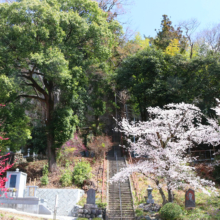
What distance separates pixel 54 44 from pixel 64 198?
32.9 feet

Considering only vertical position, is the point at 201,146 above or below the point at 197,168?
above

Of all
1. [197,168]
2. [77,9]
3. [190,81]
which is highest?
[77,9]

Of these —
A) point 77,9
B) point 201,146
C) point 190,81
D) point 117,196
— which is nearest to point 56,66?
point 77,9

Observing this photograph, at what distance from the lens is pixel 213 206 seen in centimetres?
1338

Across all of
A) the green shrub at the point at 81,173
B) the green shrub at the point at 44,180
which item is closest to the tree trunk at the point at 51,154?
the green shrub at the point at 44,180

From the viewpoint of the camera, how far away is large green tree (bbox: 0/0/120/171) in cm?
1603

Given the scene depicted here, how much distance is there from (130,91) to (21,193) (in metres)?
13.0

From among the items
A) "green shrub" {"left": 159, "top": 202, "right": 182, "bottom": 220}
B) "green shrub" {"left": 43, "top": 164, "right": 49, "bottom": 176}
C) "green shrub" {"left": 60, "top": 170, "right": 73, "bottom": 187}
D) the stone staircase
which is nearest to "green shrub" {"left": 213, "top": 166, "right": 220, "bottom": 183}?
the stone staircase

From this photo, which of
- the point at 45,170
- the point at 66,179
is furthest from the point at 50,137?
the point at 66,179

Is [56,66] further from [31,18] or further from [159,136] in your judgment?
[159,136]

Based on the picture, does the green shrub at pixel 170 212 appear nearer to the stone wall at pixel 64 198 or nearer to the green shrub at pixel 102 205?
the green shrub at pixel 102 205

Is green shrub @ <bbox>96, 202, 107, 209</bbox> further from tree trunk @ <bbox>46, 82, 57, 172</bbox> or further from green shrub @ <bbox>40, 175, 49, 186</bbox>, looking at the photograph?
tree trunk @ <bbox>46, 82, 57, 172</bbox>

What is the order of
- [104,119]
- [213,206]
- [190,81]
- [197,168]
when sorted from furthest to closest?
[104,119], [190,81], [197,168], [213,206]

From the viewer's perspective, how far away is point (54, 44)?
56.9 ft
